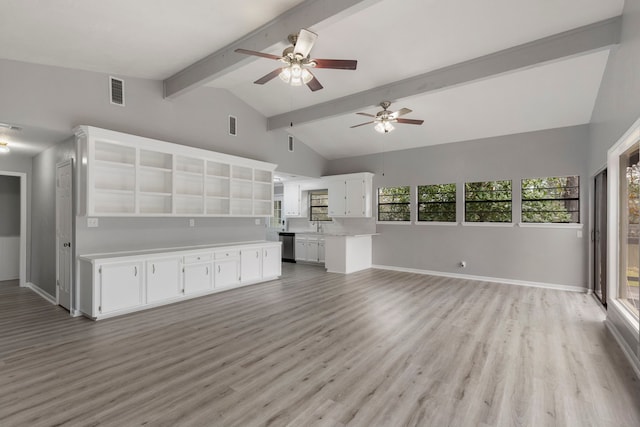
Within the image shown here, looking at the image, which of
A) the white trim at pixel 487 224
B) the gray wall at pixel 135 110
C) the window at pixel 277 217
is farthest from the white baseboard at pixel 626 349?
the window at pixel 277 217

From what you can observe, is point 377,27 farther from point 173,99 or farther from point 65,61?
point 65,61

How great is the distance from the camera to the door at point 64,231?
4352 mm

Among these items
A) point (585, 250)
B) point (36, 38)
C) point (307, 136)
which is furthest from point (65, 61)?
point (585, 250)

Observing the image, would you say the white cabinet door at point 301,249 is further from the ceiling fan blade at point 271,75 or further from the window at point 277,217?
the ceiling fan blade at point 271,75

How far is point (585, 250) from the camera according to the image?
5551 millimetres

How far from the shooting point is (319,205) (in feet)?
30.3

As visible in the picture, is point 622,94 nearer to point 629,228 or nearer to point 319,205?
point 629,228

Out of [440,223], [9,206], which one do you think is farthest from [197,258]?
[440,223]

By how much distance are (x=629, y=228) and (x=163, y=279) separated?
579 cm

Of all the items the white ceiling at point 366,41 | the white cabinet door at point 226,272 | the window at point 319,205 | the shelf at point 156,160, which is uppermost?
the white ceiling at point 366,41

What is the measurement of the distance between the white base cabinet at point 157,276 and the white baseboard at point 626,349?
5116mm

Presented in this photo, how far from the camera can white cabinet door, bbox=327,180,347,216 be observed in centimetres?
836

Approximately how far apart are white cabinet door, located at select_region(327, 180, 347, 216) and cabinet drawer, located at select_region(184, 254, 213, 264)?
403cm

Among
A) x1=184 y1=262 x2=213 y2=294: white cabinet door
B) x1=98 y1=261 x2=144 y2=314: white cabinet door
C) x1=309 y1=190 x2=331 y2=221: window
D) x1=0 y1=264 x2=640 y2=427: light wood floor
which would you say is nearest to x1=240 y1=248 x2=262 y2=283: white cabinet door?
x1=184 y1=262 x2=213 y2=294: white cabinet door
